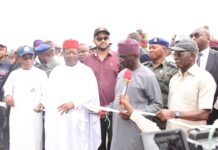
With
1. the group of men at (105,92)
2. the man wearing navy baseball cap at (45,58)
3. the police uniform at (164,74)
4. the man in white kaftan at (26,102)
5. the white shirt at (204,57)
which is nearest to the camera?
the group of men at (105,92)

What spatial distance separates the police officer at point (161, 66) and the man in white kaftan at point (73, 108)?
852mm

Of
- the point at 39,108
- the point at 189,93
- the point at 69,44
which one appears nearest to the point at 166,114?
the point at 189,93

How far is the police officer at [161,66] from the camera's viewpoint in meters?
4.37

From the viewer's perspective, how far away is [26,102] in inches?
207

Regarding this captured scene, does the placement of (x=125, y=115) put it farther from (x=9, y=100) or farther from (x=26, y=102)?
(x=9, y=100)

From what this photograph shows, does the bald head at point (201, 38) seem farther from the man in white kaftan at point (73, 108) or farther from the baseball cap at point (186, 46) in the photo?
the man in white kaftan at point (73, 108)

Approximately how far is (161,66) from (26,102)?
1.99 meters

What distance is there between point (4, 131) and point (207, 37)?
3.74 metres

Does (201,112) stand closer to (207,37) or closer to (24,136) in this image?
(207,37)

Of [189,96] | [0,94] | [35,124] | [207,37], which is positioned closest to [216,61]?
[207,37]

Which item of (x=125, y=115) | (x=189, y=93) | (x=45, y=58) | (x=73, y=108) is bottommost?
(x=73, y=108)

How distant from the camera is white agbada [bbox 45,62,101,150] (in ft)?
16.0

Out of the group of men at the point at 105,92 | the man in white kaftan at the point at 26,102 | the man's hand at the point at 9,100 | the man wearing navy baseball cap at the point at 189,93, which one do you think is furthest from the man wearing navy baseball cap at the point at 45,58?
the man wearing navy baseball cap at the point at 189,93

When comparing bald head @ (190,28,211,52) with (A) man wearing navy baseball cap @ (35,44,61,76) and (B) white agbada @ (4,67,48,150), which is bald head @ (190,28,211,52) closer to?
(B) white agbada @ (4,67,48,150)
